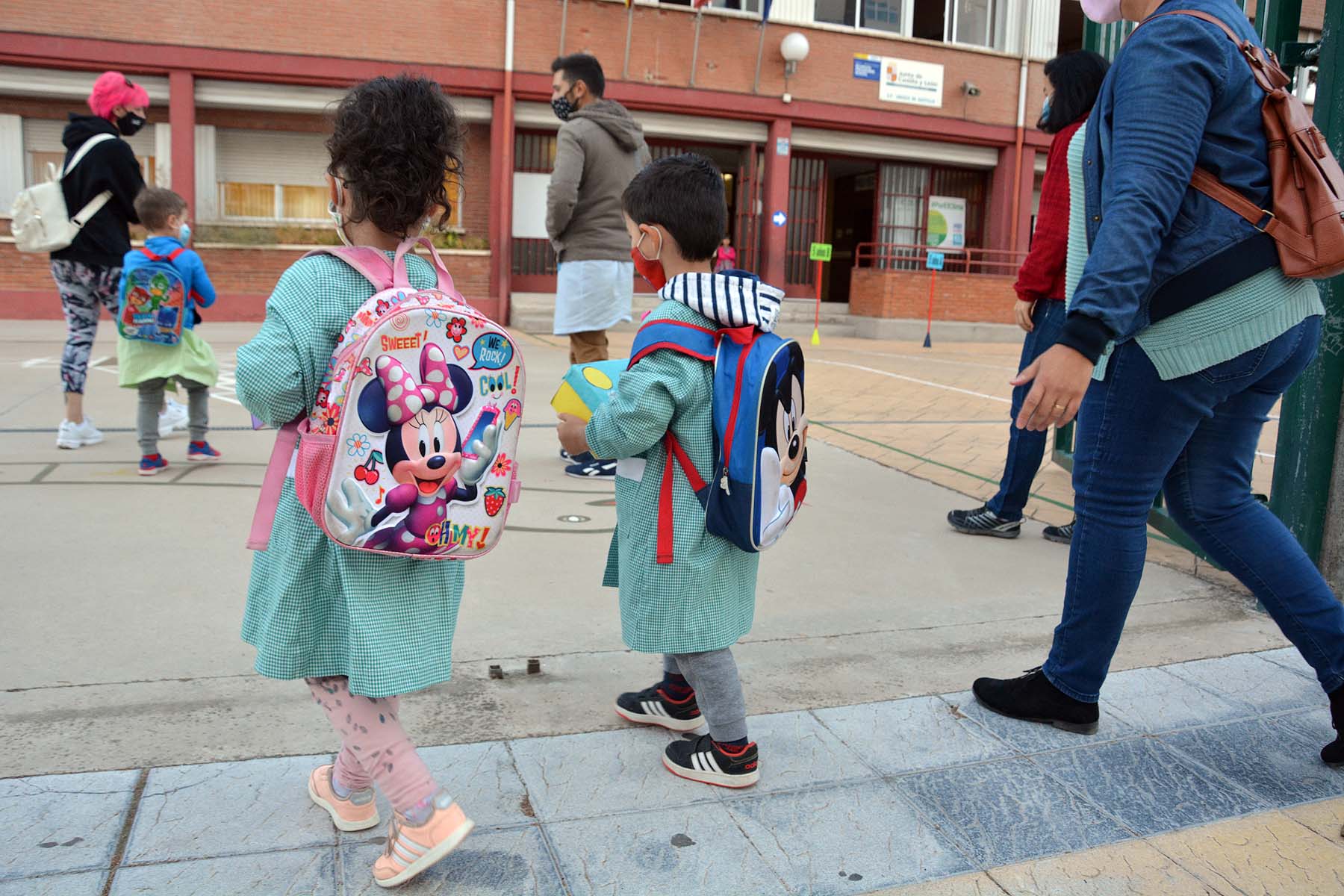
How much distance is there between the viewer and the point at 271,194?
17047mm

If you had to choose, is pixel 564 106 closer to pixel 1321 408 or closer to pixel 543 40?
pixel 1321 408

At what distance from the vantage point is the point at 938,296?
1805 cm

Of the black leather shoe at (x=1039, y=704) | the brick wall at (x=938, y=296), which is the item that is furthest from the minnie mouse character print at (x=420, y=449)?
the brick wall at (x=938, y=296)

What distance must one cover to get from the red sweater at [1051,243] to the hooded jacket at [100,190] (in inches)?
166

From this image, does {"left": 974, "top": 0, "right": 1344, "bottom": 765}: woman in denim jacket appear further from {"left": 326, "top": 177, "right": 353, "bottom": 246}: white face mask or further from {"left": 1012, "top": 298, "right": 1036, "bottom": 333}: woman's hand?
{"left": 1012, "top": 298, "right": 1036, "bottom": 333}: woman's hand

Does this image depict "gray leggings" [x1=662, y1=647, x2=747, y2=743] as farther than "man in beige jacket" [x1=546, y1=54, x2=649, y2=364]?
No

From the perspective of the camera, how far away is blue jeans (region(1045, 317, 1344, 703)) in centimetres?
234

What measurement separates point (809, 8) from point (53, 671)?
692 inches

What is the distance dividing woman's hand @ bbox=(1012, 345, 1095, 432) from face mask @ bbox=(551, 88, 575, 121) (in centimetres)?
359

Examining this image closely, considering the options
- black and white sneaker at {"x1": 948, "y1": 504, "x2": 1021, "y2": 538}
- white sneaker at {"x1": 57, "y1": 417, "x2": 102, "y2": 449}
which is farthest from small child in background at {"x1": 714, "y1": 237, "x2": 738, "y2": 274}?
black and white sneaker at {"x1": 948, "y1": 504, "x2": 1021, "y2": 538}

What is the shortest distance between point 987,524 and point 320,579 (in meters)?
3.15

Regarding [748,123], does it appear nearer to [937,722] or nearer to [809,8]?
[809,8]

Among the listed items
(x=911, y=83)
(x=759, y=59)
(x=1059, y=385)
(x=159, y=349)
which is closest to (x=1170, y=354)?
(x=1059, y=385)

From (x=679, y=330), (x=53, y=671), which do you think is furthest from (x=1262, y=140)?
(x=53, y=671)
